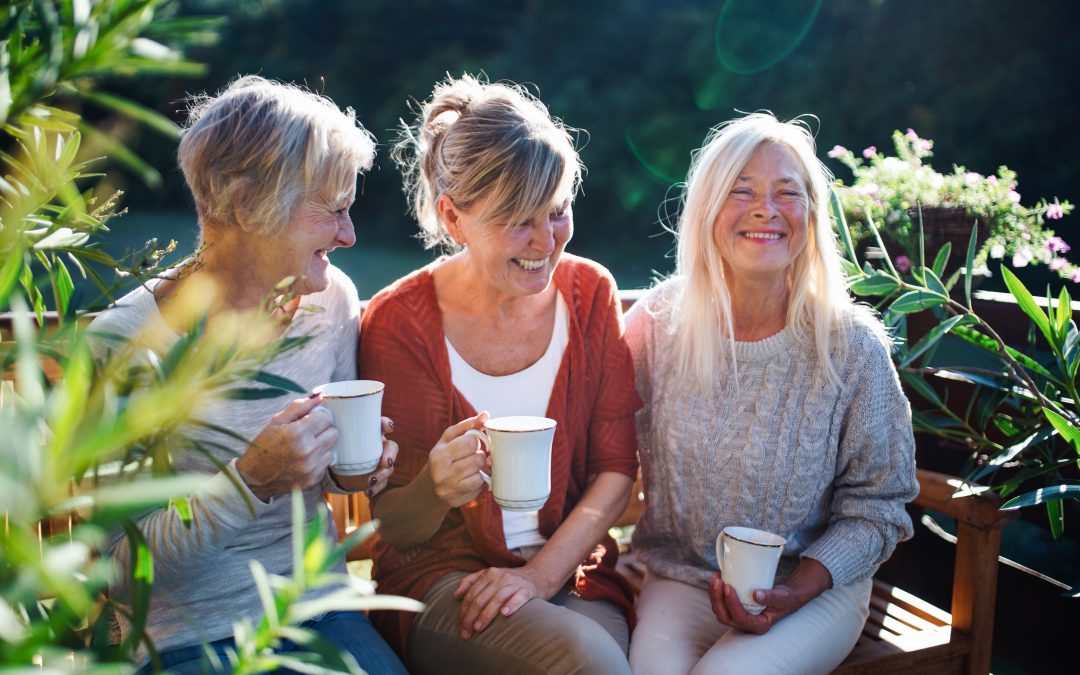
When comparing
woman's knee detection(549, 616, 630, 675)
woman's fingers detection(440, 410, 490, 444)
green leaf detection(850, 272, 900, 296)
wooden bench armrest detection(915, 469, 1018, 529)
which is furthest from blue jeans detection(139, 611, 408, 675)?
green leaf detection(850, 272, 900, 296)

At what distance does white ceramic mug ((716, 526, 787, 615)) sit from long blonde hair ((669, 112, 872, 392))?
44 cm

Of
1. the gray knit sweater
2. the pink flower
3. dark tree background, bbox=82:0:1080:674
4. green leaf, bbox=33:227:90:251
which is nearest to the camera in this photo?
green leaf, bbox=33:227:90:251

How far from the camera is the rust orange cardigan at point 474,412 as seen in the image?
191 cm

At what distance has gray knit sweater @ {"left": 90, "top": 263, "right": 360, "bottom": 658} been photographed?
1.46 m

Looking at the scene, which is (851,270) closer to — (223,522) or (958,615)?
(958,615)

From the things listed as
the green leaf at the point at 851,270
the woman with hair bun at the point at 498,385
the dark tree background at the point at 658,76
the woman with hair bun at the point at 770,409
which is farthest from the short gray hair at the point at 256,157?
the dark tree background at the point at 658,76

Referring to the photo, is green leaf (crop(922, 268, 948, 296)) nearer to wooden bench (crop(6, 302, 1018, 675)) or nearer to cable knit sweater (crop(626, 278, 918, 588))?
cable knit sweater (crop(626, 278, 918, 588))

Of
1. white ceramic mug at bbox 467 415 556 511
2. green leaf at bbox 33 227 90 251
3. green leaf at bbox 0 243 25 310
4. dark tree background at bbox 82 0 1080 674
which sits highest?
dark tree background at bbox 82 0 1080 674

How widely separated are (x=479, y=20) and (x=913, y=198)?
14.5 metres

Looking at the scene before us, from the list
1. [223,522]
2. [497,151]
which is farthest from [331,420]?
[497,151]

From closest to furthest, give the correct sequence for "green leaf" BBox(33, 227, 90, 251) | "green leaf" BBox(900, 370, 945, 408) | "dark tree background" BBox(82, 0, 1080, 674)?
"green leaf" BBox(33, 227, 90, 251) < "green leaf" BBox(900, 370, 945, 408) < "dark tree background" BBox(82, 0, 1080, 674)

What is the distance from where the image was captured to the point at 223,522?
1438 mm

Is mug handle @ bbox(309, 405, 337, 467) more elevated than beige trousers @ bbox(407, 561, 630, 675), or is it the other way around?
mug handle @ bbox(309, 405, 337, 467)

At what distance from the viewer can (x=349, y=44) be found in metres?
16.2
